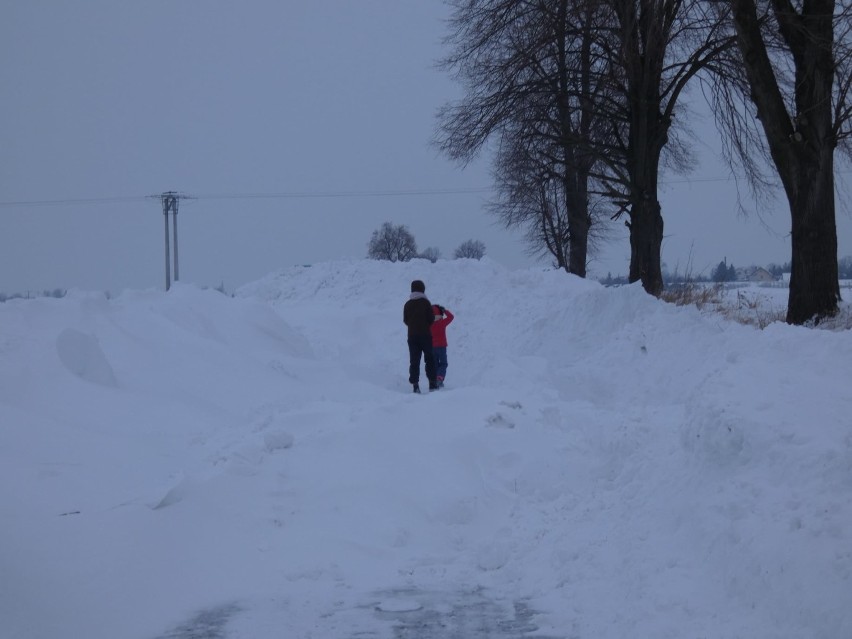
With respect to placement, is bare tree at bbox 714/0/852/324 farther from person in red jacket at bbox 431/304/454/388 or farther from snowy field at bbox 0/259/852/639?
person in red jacket at bbox 431/304/454/388

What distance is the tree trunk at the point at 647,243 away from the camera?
15641 millimetres

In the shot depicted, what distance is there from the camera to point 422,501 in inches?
269

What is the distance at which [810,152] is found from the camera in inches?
434

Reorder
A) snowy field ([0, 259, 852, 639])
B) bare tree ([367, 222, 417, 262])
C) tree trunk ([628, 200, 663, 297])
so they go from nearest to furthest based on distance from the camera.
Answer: snowy field ([0, 259, 852, 639])
tree trunk ([628, 200, 663, 297])
bare tree ([367, 222, 417, 262])

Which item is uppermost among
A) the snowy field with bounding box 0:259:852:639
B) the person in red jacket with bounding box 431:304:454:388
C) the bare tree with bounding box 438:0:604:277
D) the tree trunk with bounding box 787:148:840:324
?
the bare tree with bounding box 438:0:604:277

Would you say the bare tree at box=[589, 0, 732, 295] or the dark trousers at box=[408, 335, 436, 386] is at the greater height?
the bare tree at box=[589, 0, 732, 295]

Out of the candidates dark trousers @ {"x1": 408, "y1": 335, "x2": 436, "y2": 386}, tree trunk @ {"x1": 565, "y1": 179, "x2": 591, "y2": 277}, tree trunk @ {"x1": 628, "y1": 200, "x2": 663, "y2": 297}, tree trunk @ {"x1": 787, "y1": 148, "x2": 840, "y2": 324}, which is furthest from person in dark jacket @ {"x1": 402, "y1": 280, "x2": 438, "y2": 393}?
tree trunk @ {"x1": 565, "y1": 179, "x2": 591, "y2": 277}

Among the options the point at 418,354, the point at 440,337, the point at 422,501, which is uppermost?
the point at 440,337

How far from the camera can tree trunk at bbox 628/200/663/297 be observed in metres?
15.6

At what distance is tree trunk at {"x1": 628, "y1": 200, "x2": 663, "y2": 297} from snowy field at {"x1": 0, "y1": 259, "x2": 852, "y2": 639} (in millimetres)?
4281

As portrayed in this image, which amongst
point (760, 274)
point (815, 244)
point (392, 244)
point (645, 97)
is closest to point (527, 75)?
point (645, 97)

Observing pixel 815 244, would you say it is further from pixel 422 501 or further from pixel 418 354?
pixel 422 501

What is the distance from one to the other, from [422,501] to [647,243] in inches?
406

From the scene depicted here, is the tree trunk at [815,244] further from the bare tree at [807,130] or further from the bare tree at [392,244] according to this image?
the bare tree at [392,244]
